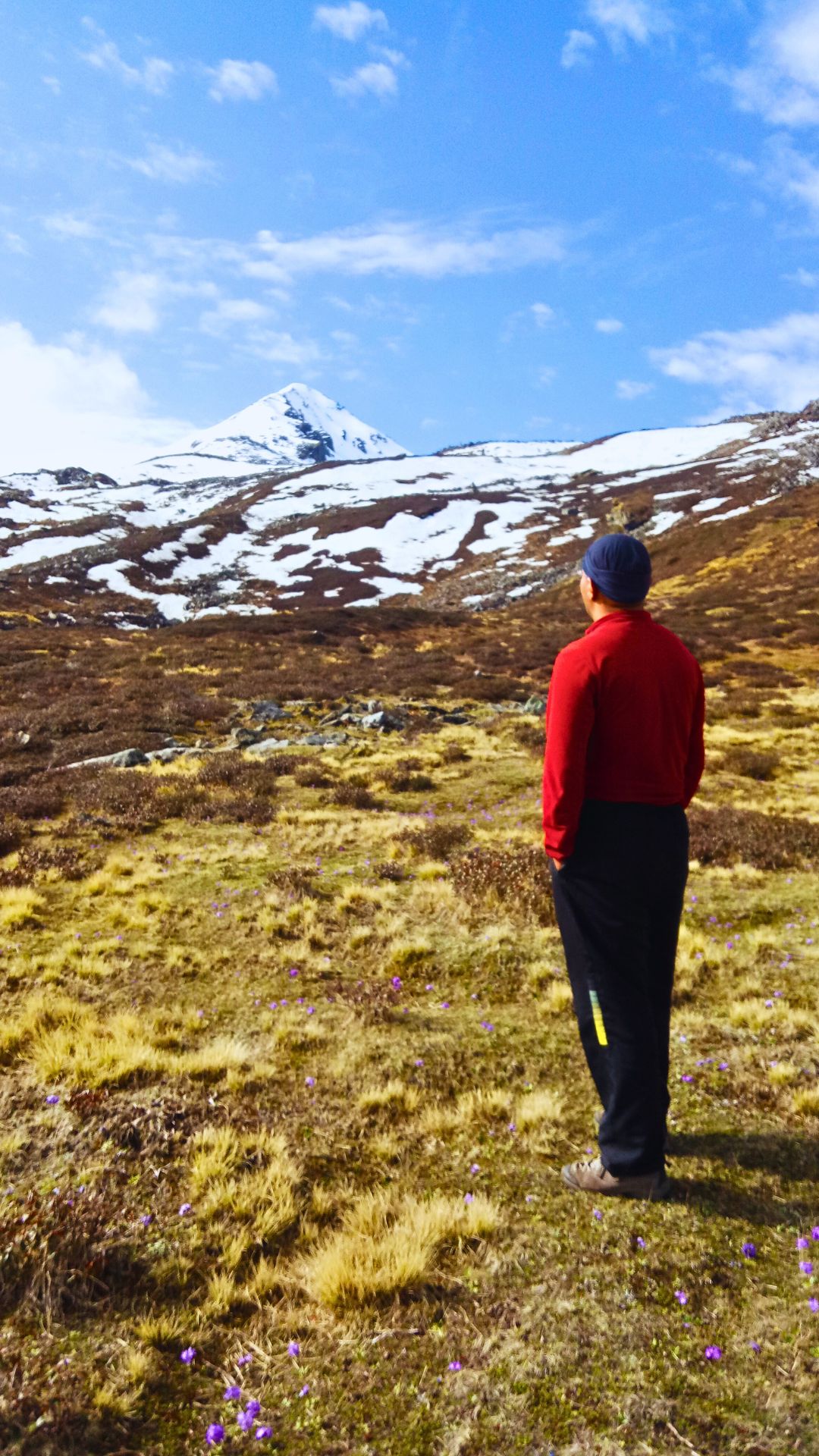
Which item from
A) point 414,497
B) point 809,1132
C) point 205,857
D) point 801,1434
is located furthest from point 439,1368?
point 414,497

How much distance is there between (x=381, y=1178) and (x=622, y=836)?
108 inches

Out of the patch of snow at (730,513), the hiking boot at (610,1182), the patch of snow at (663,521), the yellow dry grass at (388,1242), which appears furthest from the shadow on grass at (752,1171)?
the patch of snow at (663,521)

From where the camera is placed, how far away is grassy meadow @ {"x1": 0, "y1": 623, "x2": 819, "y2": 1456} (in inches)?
113

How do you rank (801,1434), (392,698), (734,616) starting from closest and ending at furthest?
(801,1434), (392,698), (734,616)

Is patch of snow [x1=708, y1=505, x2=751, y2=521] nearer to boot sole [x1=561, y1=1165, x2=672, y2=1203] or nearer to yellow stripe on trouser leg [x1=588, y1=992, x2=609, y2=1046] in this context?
yellow stripe on trouser leg [x1=588, y1=992, x2=609, y2=1046]

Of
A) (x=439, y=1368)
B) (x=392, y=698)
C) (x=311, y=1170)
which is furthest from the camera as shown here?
(x=392, y=698)

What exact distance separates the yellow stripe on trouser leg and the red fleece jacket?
89 centimetres

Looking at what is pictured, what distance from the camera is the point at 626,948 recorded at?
387cm

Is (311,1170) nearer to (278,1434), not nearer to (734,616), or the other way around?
(278,1434)

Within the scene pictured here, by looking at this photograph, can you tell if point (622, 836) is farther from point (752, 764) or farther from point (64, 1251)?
point (752, 764)

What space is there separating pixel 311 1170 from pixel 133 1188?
109 centimetres

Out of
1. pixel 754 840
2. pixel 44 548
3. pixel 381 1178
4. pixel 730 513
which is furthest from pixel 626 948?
pixel 44 548

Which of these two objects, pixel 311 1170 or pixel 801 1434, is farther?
pixel 311 1170

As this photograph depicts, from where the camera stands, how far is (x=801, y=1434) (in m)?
2.72
